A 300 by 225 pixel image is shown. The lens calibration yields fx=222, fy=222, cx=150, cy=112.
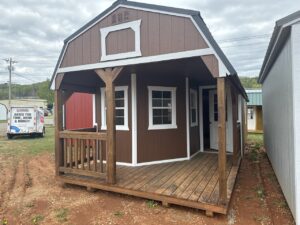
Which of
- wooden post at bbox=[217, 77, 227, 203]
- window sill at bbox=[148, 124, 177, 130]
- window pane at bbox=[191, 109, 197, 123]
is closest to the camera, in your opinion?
wooden post at bbox=[217, 77, 227, 203]

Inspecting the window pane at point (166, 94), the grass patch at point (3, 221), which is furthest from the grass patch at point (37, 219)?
the window pane at point (166, 94)

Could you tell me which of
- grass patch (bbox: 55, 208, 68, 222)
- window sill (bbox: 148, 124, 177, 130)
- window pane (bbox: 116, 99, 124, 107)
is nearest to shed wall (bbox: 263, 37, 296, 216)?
window sill (bbox: 148, 124, 177, 130)

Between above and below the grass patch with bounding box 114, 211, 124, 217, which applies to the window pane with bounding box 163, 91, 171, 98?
above

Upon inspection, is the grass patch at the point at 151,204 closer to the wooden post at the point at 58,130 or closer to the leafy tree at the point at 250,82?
the wooden post at the point at 58,130

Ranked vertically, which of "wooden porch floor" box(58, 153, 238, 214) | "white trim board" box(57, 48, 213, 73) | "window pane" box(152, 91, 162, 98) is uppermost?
"white trim board" box(57, 48, 213, 73)

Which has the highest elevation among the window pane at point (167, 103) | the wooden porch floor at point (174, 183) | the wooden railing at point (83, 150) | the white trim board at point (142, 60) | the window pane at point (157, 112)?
the white trim board at point (142, 60)

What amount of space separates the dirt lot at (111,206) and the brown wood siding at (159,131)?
1730mm

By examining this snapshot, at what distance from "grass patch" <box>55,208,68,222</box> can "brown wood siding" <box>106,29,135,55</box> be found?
9.53ft

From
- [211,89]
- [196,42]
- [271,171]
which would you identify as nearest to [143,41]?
[196,42]

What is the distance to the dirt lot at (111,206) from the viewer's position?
3.35 metres

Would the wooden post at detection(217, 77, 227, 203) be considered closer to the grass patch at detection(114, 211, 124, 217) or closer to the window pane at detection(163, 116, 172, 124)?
the grass patch at detection(114, 211, 124, 217)

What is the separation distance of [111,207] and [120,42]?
299 centimetres

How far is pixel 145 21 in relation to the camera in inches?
155

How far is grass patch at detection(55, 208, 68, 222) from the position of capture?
11.1ft
